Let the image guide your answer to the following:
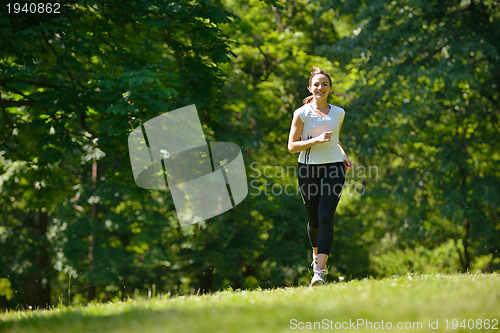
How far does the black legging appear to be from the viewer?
18.6 ft

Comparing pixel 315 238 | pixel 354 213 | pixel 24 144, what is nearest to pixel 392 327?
pixel 315 238

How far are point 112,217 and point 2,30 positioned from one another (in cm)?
936

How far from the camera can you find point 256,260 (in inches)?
766

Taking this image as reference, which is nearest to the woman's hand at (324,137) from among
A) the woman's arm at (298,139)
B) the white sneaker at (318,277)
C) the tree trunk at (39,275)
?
the woman's arm at (298,139)

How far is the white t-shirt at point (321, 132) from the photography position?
19.0 feet

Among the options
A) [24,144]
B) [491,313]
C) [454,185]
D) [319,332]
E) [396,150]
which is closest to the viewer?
[319,332]

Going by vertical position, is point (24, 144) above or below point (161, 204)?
above

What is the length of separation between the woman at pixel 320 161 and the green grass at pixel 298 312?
3.73 ft

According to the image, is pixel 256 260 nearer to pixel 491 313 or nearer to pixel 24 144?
pixel 24 144

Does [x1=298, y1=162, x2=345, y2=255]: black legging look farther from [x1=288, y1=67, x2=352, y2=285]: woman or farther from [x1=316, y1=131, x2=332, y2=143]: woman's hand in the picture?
[x1=316, y1=131, x2=332, y2=143]: woman's hand

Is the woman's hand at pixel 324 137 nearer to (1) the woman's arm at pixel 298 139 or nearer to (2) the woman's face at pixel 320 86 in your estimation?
(1) the woman's arm at pixel 298 139
